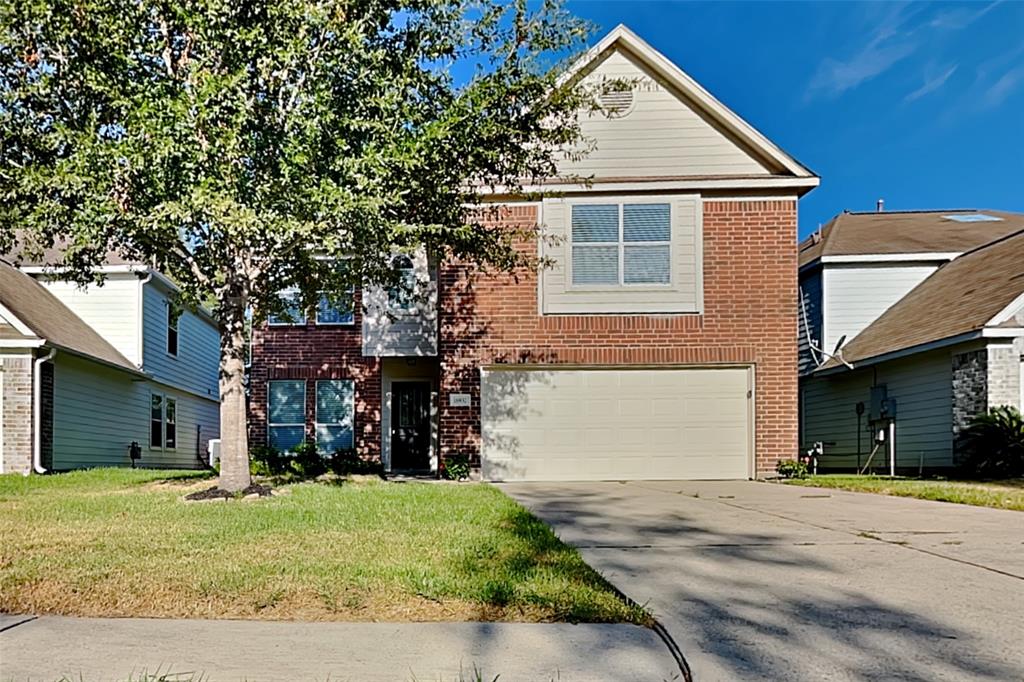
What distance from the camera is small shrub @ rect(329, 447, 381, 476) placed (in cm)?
1473

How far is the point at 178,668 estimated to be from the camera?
8.78ft

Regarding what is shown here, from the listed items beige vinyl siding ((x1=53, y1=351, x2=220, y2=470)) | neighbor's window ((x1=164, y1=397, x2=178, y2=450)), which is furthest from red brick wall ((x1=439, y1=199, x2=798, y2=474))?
neighbor's window ((x1=164, y1=397, x2=178, y2=450))

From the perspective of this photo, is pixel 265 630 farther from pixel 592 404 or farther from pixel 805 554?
pixel 592 404

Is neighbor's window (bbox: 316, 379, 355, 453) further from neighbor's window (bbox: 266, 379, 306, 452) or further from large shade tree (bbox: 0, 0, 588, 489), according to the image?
large shade tree (bbox: 0, 0, 588, 489)

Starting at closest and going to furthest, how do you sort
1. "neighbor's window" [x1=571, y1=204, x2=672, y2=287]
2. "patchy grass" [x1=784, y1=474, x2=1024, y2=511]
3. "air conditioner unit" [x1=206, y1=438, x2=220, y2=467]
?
"patchy grass" [x1=784, y1=474, x2=1024, y2=511]
"neighbor's window" [x1=571, y1=204, x2=672, y2=287]
"air conditioner unit" [x1=206, y1=438, x2=220, y2=467]

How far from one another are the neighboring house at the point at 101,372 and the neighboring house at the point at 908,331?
11.8 meters

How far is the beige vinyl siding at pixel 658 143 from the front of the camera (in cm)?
1268

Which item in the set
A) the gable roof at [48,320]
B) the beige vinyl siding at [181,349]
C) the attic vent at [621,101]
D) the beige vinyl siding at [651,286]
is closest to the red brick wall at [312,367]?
the gable roof at [48,320]

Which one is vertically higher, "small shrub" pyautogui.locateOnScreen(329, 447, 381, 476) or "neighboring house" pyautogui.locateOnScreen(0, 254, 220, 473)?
"neighboring house" pyautogui.locateOnScreen(0, 254, 220, 473)

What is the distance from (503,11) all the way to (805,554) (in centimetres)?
625

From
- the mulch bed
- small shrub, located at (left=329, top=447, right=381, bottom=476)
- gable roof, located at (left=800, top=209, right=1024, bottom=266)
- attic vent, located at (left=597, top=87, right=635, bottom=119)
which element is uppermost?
attic vent, located at (left=597, top=87, right=635, bottom=119)

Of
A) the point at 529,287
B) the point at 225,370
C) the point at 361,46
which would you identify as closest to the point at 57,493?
the point at 225,370

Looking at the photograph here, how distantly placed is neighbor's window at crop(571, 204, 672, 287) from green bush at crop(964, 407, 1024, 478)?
16.9 ft

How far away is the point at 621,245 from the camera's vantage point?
12.6 metres
